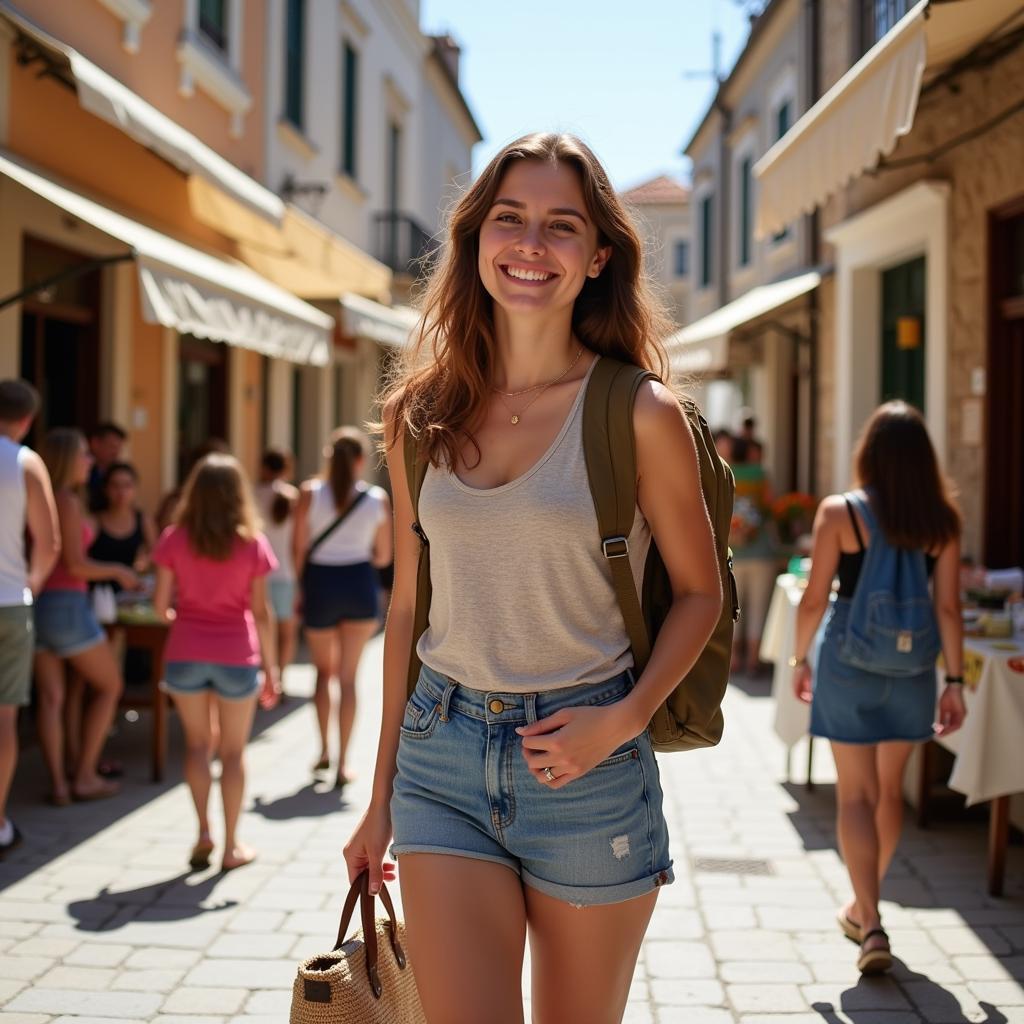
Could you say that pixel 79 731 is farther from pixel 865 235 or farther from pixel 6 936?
pixel 865 235

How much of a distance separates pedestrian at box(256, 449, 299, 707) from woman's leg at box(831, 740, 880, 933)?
562 cm

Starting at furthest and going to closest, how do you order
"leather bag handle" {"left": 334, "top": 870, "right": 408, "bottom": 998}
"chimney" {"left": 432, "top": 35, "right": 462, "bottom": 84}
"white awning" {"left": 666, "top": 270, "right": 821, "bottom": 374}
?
1. "chimney" {"left": 432, "top": 35, "right": 462, "bottom": 84}
2. "white awning" {"left": 666, "top": 270, "right": 821, "bottom": 374}
3. "leather bag handle" {"left": 334, "top": 870, "right": 408, "bottom": 998}

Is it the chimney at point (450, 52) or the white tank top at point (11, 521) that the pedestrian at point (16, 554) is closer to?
the white tank top at point (11, 521)

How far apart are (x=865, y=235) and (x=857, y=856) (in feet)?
24.0

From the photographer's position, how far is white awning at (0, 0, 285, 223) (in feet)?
21.9

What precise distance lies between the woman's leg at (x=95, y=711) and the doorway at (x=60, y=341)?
2311mm

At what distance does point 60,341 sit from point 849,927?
21.9 feet

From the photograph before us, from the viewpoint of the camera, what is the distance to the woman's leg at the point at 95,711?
6.59 m

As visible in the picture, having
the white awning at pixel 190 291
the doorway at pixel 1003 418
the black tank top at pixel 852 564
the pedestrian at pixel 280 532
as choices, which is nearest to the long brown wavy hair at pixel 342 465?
the white awning at pixel 190 291

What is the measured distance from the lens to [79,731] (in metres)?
7.13

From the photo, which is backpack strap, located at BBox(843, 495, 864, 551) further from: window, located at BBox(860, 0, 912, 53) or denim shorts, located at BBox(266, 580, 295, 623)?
window, located at BBox(860, 0, 912, 53)

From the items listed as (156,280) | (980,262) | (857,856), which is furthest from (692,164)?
(857,856)

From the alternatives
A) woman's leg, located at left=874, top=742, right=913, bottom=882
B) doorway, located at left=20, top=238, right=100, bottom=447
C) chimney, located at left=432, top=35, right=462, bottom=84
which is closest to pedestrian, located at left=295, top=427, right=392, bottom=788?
doorway, located at left=20, top=238, right=100, bottom=447

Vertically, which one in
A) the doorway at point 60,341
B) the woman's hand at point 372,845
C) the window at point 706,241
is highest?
the window at point 706,241
